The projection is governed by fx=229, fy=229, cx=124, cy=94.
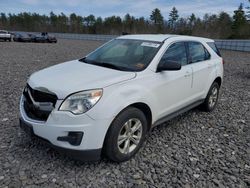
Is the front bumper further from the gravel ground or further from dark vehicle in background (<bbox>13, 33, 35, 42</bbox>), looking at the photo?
dark vehicle in background (<bbox>13, 33, 35, 42</bbox>)

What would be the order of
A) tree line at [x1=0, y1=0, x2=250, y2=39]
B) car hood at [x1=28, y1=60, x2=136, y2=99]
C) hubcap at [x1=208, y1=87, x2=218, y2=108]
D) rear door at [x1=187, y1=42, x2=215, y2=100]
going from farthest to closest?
tree line at [x1=0, y1=0, x2=250, y2=39] < hubcap at [x1=208, y1=87, x2=218, y2=108] < rear door at [x1=187, y1=42, x2=215, y2=100] < car hood at [x1=28, y1=60, x2=136, y2=99]

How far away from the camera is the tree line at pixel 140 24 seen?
38.4 metres

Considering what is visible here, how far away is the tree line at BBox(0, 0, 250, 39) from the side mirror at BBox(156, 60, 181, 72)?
3417 centimetres

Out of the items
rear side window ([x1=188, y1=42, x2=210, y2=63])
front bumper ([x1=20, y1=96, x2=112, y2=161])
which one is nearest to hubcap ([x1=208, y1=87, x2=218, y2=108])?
rear side window ([x1=188, y1=42, x2=210, y2=63])

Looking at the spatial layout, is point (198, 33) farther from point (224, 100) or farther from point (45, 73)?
point (45, 73)

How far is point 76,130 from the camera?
251 cm

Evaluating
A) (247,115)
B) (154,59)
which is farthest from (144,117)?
(247,115)

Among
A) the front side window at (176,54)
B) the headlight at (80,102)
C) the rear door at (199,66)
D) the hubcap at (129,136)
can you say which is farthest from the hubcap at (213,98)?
the headlight at (80,102)

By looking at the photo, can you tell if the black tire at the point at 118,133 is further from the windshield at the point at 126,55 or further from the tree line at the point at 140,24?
the tree line at the point at 140,24

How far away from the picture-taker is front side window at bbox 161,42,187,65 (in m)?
3.57

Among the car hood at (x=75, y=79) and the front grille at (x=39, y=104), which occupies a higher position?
the car hood at (x=75, y=79)

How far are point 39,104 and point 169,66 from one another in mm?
1789

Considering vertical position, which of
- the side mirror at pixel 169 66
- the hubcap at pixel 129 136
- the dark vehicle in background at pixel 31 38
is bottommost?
the hubcap at pixel 129 136

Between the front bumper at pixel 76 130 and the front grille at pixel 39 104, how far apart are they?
0.29 feet
